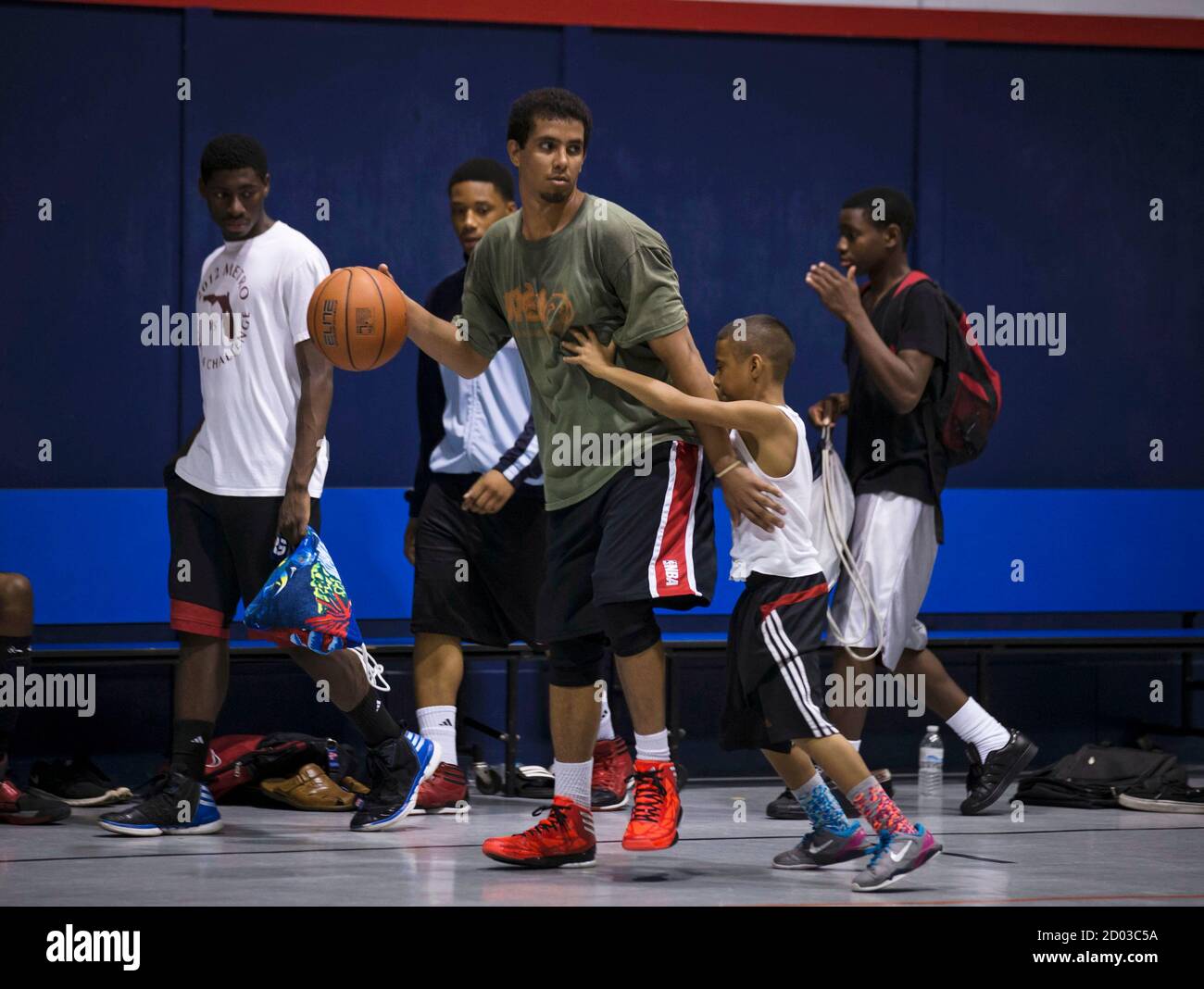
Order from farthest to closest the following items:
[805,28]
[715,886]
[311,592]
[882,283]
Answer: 1. [805,28]
2. [882,283]
3. [311,592]
4. [715,886]

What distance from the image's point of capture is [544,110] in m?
4.54

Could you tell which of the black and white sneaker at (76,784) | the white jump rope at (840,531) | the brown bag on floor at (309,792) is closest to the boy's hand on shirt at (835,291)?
the white jump rope at (840,531)

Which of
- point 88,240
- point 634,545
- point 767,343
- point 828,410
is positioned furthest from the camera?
point 88,240

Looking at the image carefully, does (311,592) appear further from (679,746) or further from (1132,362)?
(1132,362)

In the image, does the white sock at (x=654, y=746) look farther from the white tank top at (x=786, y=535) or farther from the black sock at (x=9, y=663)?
the black sock at (x=9, y=663)

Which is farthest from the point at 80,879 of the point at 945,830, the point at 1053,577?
the point at 1053,577

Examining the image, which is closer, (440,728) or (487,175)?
(440,728)

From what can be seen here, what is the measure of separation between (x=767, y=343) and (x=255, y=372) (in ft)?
5.13

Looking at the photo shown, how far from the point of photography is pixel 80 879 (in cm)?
446

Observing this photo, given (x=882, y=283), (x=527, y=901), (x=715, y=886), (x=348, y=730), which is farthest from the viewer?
(x=348, y=730)

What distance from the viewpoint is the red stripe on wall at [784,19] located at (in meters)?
7.37

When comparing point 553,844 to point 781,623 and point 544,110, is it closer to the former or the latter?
point 781,623

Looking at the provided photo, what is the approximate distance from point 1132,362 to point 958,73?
5.01ft

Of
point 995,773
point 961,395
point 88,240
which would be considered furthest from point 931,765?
point 88,240
